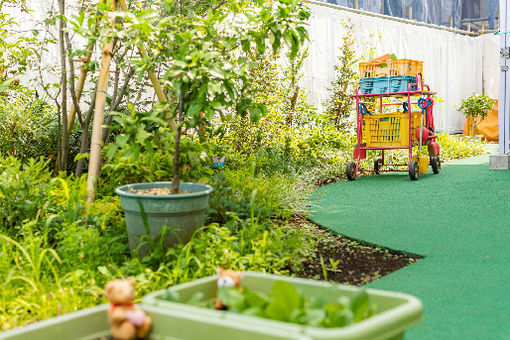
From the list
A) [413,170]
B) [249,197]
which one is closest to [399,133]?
[413,170]

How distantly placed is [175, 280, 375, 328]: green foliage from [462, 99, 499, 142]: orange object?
477 inches

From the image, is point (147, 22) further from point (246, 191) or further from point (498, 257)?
point (498, 257)

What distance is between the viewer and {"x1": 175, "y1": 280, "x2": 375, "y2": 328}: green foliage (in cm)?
144

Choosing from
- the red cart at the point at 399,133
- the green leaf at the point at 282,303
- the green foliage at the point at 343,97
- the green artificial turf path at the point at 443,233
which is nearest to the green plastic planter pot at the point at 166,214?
the green artificial turf path at the point at 443,233

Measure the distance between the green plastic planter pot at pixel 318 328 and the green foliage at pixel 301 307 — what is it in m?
0.06

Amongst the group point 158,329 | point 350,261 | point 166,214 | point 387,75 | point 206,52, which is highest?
point 387,75

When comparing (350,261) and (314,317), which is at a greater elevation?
(314,317)

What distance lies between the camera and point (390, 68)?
704cm

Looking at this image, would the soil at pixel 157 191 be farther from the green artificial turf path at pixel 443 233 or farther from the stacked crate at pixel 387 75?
the stacked crate at pixel 387 75

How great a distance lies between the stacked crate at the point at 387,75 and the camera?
6836mm

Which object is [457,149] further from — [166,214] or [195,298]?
[195,298]

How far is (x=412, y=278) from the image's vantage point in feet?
9.59

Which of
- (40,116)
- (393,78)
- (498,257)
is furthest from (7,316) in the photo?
(393,78)

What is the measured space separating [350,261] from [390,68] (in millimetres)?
4334
